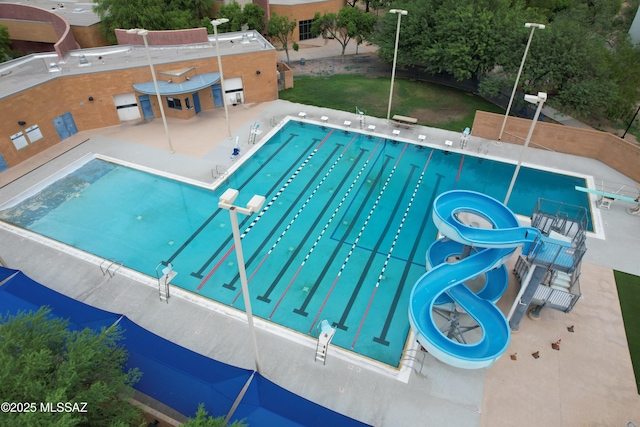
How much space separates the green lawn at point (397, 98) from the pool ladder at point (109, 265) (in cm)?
1772

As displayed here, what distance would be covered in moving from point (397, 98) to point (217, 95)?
13.0 m

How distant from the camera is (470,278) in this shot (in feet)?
43.1

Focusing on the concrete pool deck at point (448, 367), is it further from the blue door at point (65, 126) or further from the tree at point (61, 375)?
the blue door at point (65, 126)

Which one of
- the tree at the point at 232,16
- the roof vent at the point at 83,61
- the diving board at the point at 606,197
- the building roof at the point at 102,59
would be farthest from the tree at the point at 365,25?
the diving board at the point at 606,197

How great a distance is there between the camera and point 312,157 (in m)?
23.6

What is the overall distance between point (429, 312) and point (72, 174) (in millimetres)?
19559

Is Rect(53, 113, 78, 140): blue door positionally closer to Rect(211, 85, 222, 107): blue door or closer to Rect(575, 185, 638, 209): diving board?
Rect(211, 85, 222, 107): blue door

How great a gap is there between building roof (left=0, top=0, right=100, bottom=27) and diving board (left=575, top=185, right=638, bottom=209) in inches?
1462

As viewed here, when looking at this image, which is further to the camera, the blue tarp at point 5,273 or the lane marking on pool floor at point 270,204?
the lane marking on pool floor at point 270,204

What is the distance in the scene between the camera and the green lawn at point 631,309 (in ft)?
44.2

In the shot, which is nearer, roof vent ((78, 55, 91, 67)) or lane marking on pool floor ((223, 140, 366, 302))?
lane marking on pool floor ((223, 140, 366, 302))

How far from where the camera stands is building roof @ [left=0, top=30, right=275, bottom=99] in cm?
2298

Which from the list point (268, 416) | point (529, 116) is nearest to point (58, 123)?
point (268, 416)

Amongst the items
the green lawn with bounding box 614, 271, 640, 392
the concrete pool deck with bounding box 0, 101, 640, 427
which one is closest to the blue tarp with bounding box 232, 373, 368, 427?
the concrete pool deck with bounding box 0, 101, 640, 427
